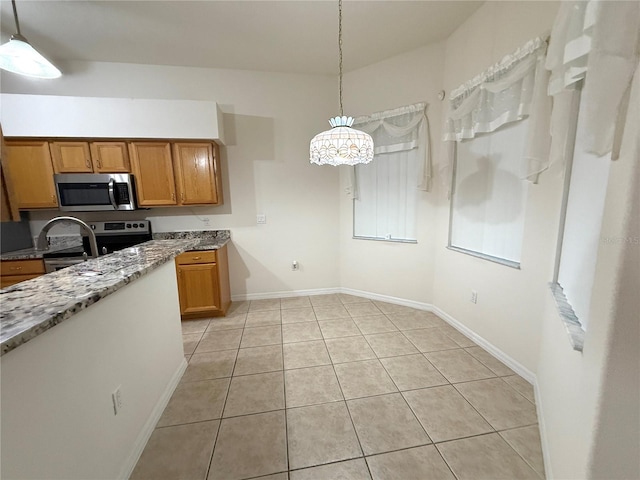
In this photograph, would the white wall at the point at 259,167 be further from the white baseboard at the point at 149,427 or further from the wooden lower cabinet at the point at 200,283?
the white baseboard at the point at 149,427

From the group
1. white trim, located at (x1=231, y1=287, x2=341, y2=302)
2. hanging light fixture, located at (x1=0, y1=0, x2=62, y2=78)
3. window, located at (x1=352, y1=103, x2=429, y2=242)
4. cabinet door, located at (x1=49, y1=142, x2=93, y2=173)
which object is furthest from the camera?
white trim, located at (x1=231, y1=287, x2=341, y2=302)

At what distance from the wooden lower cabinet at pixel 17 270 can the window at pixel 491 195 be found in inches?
174

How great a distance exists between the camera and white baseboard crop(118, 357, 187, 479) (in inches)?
52.3

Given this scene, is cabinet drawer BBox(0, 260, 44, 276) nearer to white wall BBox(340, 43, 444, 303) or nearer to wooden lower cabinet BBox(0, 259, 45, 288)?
wooden lower cabinet BBox(0, 259, 45, 288)

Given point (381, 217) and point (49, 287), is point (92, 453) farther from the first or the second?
point (381, 217)

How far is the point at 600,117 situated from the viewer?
2.50 ft

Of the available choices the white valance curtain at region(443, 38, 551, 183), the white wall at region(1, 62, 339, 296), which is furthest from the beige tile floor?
the white valance curtain at region(443, 38, 551, 183)

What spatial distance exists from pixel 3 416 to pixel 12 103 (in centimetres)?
350

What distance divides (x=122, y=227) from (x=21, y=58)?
6.25ft

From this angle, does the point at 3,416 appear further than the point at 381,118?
No

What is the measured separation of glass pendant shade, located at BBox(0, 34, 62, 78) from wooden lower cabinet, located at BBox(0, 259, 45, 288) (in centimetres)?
191

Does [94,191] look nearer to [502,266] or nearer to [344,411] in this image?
[344,411]

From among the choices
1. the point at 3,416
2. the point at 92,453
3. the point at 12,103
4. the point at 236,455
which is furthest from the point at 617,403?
the point at 12,103

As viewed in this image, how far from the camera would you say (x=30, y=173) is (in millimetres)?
2816
